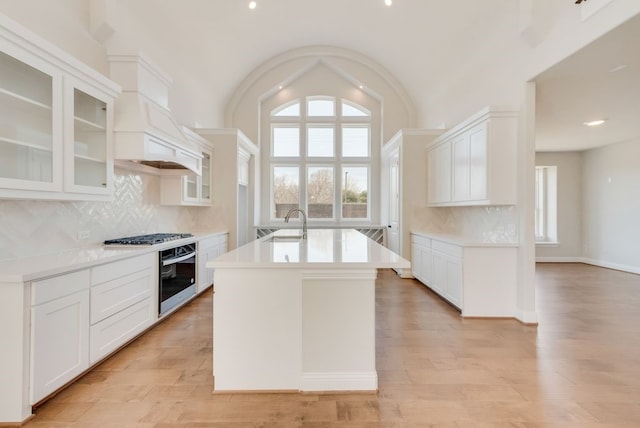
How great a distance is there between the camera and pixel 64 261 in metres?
2.24

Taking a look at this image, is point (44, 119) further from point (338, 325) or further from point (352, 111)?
point (352, 111)

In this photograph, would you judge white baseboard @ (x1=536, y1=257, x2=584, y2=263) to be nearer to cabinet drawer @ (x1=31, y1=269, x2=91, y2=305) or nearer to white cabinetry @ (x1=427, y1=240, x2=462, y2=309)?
white cabinetry @ (x1=427, y1=240, x2=462, y2=309)

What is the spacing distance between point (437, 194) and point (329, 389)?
3.95 metres

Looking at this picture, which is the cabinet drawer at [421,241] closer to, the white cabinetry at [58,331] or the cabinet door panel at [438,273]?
the cabinet door panel at [438,273]

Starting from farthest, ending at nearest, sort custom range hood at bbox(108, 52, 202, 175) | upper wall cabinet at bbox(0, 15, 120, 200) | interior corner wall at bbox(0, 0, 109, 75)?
custom range hood at bbox(108, 52, 202, 175), interior corner wall at bbox(0, 0, 109, 75), upper wall cabinet at bbox(0, 15, 120, 200)

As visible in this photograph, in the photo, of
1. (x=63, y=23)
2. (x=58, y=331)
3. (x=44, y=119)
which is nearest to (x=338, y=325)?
(x=58, y=331)

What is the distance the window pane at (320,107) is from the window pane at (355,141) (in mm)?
526

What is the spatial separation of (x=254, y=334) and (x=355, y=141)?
598cm

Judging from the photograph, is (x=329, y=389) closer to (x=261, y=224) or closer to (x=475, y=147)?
(x=475, y=147)

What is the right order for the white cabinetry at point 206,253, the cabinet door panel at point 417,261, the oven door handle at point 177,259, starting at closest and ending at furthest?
1. the oven door handle at point 177,259
2. the white cabinetry at point 206,253
3. the cabinet door panel at point 417,261

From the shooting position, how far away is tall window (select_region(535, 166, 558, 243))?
296 inches

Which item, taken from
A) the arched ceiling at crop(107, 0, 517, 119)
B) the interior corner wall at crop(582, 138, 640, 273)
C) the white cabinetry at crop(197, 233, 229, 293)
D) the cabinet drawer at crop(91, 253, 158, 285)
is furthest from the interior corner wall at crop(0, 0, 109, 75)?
the interior corner wall at crop(582, 138, 640, 273)

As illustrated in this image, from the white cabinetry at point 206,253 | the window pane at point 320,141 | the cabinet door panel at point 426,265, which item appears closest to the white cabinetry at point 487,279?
the cabinet door panel at point 426,265

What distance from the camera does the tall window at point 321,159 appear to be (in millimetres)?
7406
